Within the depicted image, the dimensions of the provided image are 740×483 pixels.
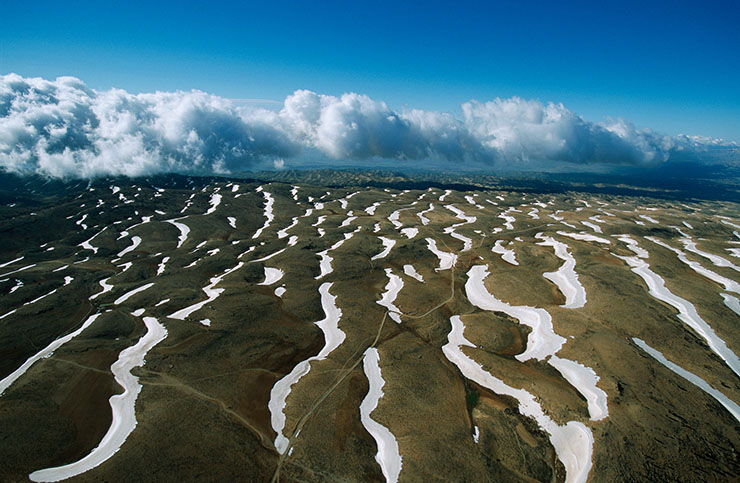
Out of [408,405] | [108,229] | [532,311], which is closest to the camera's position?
[408,405]

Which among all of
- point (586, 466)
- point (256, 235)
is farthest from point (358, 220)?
point (586, 466)

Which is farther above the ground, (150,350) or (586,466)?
(586,466)

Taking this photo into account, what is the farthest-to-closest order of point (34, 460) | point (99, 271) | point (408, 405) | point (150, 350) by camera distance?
point (99, 271) → point (150, 350) → point (408, 405) → point (34, 460)

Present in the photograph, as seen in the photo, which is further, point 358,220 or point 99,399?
point 358,220

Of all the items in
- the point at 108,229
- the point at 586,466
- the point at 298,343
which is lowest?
the point at 108,229

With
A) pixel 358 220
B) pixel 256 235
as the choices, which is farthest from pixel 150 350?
pixel 358 220

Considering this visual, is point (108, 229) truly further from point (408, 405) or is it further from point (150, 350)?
point (408, 405)
